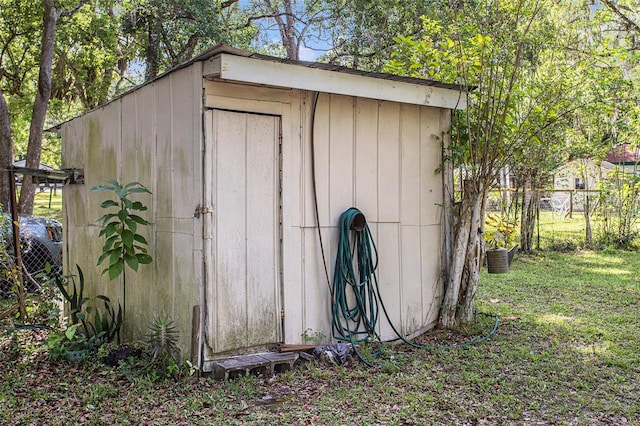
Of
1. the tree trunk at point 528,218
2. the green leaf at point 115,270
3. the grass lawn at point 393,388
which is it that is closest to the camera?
the grass lawn at point 393,388

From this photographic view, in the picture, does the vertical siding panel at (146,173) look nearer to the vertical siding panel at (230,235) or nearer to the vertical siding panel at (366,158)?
the vertical siding panel at (230,235)

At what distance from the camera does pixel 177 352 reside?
152 inches

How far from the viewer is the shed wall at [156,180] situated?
379 centimetres

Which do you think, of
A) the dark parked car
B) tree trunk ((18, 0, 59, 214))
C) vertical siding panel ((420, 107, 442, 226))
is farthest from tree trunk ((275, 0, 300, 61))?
vertical siding panel ((420, 107, 442, 226))

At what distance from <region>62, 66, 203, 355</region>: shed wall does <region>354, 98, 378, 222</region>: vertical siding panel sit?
4.55 feet

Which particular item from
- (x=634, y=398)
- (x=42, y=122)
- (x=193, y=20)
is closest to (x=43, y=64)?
(x=42, y=122)

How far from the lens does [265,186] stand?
402 centimetres

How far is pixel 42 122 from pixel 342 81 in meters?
7.20

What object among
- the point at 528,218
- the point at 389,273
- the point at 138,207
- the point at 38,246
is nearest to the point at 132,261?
the point at 138,207

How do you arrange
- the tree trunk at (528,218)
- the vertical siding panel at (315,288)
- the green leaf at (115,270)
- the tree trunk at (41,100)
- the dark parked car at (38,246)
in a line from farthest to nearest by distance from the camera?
1. the tree trunk at (528,218)
2. the tree trunk at (41,100)
3. the dark parked car at (38,246)
4. the vertical siding panel at (315,288)
5. the green leaf at (115,270)

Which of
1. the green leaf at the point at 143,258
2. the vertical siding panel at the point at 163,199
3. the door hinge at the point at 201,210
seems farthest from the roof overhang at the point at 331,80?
the green leaf at the point at 143,258

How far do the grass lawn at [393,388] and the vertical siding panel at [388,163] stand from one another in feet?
3.84

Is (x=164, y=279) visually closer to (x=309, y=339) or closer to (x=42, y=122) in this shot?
(x=309, y=339)

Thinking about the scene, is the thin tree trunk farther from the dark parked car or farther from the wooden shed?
the dark parked car
